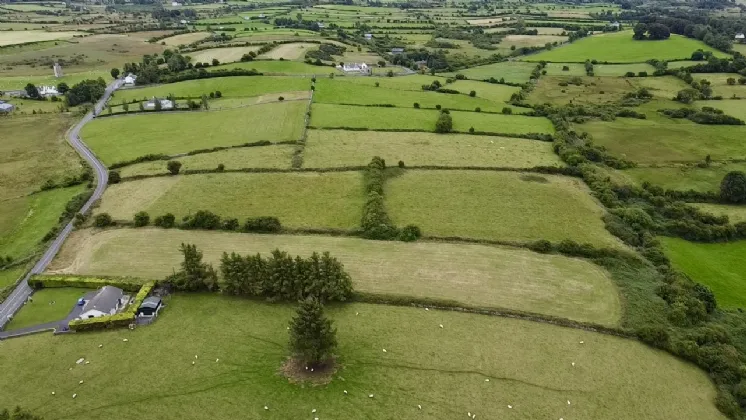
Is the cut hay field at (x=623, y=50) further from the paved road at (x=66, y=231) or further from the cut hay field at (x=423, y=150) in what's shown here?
the paved road at (x=66, y=231)

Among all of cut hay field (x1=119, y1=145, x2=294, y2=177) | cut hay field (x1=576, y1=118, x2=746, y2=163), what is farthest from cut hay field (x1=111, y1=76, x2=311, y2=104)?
cut hay field (x1=576, y1=118, x2=746, y2=163)

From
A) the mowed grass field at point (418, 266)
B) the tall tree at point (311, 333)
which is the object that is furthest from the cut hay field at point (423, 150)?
the tall tree at point (311, 333)

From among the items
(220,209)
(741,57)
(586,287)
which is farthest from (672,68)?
(220,209)

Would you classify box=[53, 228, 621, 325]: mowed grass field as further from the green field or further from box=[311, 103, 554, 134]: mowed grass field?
box=[311, 103, 554, 134]: mowed grass field

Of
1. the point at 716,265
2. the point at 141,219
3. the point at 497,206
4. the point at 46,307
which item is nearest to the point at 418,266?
the point at 497,206

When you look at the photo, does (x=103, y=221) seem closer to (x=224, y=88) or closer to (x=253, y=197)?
(x=253, y=197)

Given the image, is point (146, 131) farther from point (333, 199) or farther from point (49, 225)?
point (333, 199)

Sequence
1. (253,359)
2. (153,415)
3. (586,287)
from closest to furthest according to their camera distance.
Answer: (153,415)
(253,359)
(586,287)
